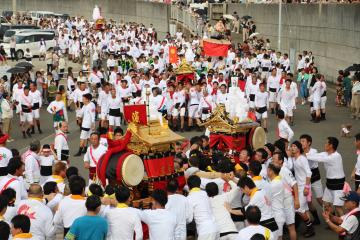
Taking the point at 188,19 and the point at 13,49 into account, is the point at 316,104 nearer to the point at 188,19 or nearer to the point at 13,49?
the point at 188,19

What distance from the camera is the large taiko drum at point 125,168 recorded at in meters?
10.1

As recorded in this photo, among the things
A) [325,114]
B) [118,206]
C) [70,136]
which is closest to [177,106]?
[70,136]

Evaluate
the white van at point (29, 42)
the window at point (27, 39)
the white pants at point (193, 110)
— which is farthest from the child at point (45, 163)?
the window at point (27, 39)

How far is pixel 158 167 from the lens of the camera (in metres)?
10.8

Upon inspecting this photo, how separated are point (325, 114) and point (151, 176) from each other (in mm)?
13203

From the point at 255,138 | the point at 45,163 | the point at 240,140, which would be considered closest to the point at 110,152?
the point at 45,163

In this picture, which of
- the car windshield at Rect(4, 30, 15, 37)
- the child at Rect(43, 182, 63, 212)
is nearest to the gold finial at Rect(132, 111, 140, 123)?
the child at Rect(43, 182, 63, 212)

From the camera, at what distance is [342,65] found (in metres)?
27.9

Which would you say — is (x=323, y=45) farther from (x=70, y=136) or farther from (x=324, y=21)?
(x=70, y=136)

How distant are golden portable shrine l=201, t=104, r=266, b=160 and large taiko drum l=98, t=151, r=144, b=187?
3.26m

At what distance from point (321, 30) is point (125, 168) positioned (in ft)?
71.5

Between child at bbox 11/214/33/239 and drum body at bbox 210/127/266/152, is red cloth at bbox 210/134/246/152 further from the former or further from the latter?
child at bbox 11/214/33/239

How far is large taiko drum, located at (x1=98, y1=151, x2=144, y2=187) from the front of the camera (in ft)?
33.1

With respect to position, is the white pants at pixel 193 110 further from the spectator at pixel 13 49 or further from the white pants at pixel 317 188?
the spectator at pixel 13 49
